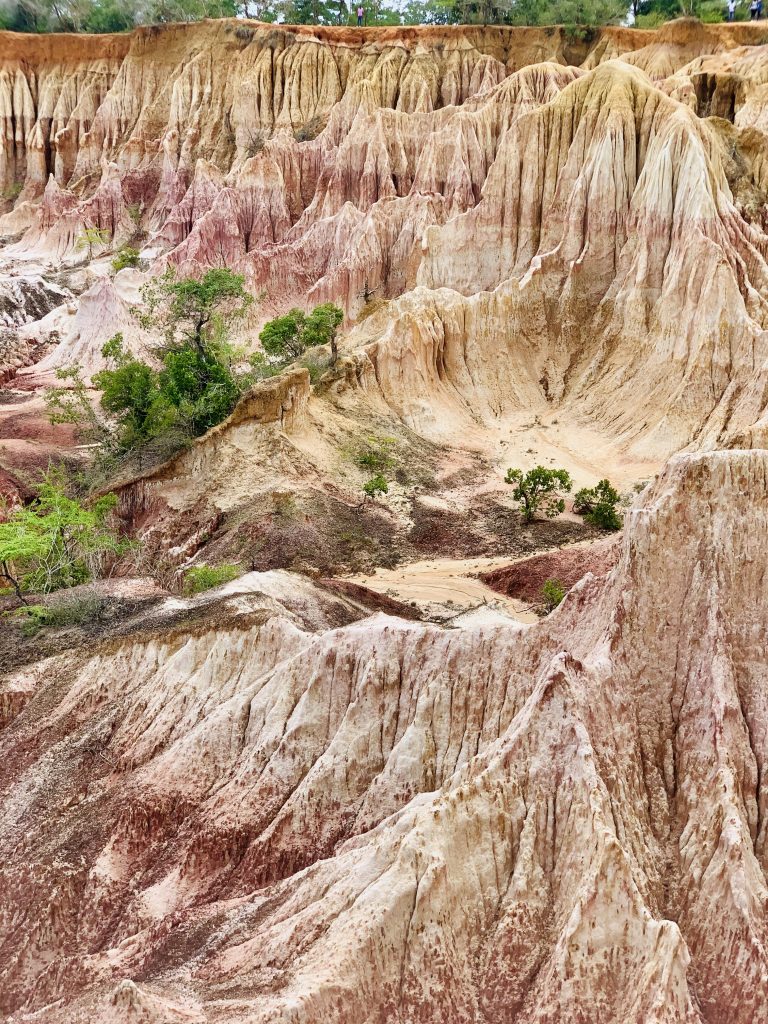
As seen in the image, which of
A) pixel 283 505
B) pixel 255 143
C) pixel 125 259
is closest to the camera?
pixel 283 505

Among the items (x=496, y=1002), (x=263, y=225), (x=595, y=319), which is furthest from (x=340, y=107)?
(x=496, y=1002)

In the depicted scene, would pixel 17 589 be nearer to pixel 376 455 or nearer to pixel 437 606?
pixel 437 606

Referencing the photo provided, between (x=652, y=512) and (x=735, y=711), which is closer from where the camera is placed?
(x=735, y=711)

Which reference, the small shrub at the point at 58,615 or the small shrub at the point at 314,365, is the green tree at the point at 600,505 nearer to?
the small shrub at the point at 314,365

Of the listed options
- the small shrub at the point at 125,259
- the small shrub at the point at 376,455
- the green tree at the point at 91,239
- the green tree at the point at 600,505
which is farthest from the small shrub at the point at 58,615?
the green tree at the point at 91,239

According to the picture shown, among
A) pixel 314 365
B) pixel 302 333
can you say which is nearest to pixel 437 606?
pixel 314 365

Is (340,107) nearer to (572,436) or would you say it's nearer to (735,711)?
(572,436)
